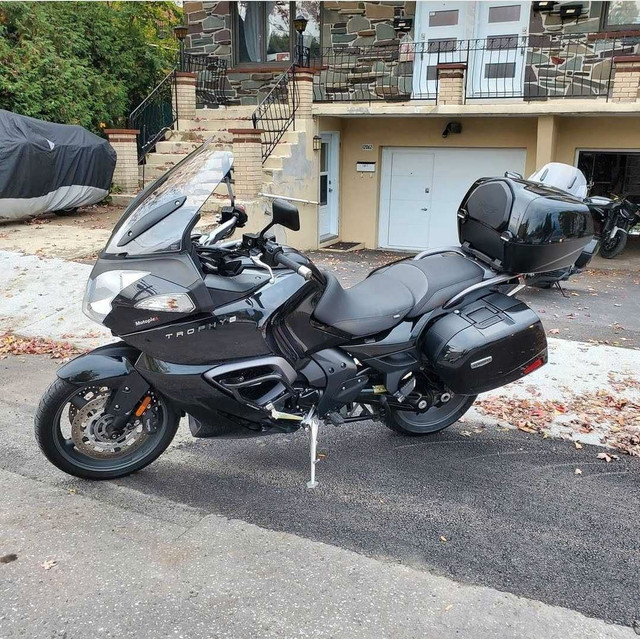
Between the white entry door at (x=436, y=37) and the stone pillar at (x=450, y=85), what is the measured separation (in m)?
1.33

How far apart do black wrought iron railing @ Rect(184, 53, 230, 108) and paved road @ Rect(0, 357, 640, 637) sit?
1168 cm

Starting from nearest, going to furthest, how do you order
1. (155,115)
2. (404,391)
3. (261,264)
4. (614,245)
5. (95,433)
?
(261,264) → (95,433) → (404,391) → (614,245) → (155,115)

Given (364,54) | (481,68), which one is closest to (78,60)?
(364,54)

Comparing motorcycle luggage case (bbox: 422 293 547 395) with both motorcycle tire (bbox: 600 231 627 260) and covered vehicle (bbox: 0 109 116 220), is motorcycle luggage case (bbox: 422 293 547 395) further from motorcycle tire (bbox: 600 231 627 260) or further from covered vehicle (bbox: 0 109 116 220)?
covered vehicle (bbox: 0 109 116 220)

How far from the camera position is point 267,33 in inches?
554

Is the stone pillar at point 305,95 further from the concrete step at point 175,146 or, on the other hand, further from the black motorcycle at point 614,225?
the black motorcycle at point 614,225

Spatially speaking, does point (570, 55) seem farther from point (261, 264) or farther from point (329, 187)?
point (261, 264)

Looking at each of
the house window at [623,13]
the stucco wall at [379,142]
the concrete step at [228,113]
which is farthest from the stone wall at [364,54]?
the house window at [623,13]

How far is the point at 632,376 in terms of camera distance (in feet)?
15.9

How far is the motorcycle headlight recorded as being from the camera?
2828mm

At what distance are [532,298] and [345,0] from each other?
8.36m

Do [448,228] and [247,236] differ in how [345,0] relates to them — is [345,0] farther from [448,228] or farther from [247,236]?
[247,236]

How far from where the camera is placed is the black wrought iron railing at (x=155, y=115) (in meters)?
12.9

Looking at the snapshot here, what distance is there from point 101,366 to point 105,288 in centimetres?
41
